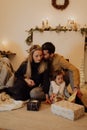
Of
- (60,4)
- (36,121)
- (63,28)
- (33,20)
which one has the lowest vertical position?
(36,121)

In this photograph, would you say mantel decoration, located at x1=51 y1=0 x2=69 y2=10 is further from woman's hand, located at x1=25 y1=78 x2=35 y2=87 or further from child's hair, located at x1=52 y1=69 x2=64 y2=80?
woman's hand, located at x1=25 y1=78 x2=35 y2=87

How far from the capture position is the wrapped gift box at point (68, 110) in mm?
2188

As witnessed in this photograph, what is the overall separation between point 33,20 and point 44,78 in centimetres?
287

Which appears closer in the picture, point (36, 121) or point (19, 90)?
point (36, 121)

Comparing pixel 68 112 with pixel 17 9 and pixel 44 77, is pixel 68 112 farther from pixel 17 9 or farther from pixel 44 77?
pixel 17 9

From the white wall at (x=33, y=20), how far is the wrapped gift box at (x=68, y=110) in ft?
9.28

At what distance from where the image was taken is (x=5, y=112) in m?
2.34

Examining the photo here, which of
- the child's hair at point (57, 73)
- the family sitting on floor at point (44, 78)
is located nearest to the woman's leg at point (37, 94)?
the family sitting on floor at point (44, 78)

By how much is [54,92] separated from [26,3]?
131 inches

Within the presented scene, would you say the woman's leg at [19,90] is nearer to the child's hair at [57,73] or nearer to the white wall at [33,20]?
the child's hair at [57,73]

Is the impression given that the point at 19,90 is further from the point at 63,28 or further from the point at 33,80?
the point at 63,28

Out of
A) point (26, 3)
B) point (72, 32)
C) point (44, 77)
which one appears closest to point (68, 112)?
point (44, 77)

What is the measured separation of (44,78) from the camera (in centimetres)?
294

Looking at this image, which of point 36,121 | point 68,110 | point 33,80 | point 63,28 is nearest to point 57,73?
point 33,80
